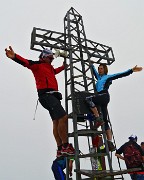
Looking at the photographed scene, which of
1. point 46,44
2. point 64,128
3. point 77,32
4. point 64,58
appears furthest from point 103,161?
point 77,32

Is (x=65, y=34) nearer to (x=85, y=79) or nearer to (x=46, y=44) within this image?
(x=46, y=44)

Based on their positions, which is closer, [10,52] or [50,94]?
[10,52]

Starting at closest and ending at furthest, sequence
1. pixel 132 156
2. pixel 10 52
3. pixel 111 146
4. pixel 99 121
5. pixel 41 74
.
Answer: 1. pixel 10 52
2. pixel 99 121
3. pixel 41 74
4. pixel 111 146
5. pixel 132 156

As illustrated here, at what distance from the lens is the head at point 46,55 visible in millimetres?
5695

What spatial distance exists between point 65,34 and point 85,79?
1539mm

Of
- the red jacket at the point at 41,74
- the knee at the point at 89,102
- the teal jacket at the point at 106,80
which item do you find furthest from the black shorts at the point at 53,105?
the teal jacket at the point at 106,80

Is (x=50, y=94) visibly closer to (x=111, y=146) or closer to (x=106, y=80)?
(x=106, y=80)

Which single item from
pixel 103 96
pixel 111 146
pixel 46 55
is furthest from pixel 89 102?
pixel 46 55

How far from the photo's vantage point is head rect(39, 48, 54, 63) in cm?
570

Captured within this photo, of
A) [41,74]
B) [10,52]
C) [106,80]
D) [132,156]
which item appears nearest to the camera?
[10,52]

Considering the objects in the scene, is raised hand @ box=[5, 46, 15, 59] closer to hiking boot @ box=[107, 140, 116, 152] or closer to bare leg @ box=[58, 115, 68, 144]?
bare leg @ box=[58, 115, 68, 144]

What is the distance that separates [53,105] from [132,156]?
8.04ft

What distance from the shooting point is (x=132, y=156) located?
18.6 ft

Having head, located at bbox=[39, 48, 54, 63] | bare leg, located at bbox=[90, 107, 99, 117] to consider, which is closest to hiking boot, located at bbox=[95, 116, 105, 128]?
bare leg, located at bbox=[90, 107, 99, 117]
